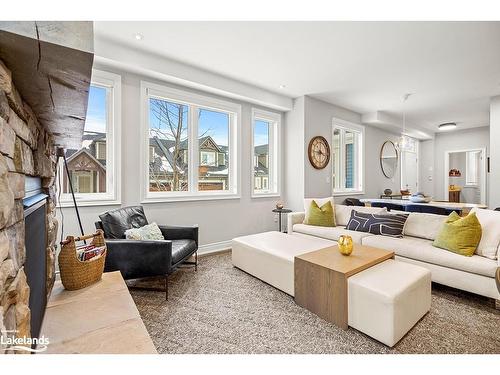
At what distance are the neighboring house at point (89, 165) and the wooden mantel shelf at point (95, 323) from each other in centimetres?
168

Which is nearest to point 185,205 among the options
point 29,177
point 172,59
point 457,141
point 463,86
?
point 172,59

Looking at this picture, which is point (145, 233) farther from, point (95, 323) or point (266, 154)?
point (266, 154)

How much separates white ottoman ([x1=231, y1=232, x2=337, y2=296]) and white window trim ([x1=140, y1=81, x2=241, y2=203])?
1.19 meters

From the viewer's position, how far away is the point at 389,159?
7.07 m

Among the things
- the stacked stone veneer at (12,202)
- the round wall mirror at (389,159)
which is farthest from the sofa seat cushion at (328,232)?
the round wall mirror at (389,159)

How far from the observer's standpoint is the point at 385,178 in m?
6.90

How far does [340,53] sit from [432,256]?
2555 mm

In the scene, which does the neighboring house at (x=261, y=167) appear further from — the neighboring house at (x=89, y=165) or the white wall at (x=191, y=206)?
the neighboring house at (x=89, y=165)

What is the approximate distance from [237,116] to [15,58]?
12.6 ft

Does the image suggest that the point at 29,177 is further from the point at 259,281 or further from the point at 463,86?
the point at 463,86

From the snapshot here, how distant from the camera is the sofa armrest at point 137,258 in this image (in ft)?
8.00

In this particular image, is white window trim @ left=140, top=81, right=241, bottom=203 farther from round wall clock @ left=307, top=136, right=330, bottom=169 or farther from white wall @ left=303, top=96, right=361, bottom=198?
round wall clock @ left=307, top=136, right=330, bottom=169
